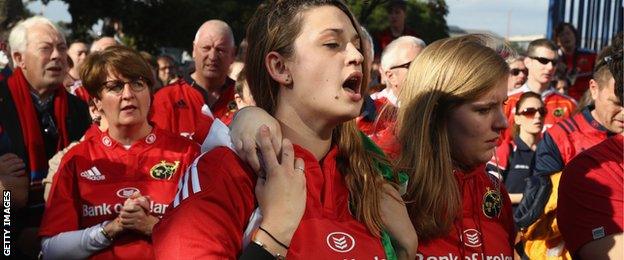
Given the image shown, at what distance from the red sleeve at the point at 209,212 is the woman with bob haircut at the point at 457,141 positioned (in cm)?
91

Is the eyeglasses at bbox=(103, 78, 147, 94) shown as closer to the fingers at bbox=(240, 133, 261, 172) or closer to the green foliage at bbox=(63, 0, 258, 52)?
the fingers at bbox=(240, 133, 261, 172)

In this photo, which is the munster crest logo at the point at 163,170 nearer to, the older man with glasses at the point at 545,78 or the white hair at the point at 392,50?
the white hair at the point at 392,50

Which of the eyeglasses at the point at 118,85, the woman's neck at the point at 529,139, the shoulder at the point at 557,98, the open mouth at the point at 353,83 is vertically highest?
the open mouth at the point at 353,83

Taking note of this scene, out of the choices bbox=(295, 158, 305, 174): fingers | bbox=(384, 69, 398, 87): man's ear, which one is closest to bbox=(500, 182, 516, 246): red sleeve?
bbox=(295, 158, 305, 174): fingers

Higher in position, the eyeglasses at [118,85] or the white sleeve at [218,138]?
the white sleeve at [218,138]

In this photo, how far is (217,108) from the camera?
7.18m

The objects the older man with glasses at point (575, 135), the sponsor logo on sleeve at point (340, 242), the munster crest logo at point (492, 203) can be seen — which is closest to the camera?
the sponsor logo on sleeve at point (340, 242)

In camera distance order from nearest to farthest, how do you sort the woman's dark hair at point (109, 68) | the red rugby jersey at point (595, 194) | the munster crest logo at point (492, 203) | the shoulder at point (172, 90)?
the munster crest logo at point (492, 203), the red rugby jersey at point (595, 194), the woman's dark hair at point (109, 68), the shoulder at point (172, 90)

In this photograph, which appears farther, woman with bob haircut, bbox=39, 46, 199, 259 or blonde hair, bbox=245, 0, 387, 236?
woman with bob haircut, bbox=39, 46, 199, 259

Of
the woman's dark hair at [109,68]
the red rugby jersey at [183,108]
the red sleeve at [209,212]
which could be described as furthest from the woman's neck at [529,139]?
the red sleeve at [209,212]

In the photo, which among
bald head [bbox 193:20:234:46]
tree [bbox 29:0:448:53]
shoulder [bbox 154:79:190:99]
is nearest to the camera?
shoulder [bbox 154:79:190:99]

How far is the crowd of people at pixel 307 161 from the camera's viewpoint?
2338 millimetres

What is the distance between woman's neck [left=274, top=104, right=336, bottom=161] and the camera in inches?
102

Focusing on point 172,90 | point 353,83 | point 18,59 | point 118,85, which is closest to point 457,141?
point 353,83
